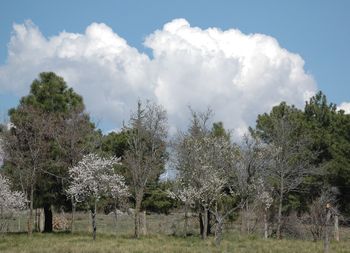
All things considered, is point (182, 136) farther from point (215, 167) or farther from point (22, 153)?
point (22, 153)

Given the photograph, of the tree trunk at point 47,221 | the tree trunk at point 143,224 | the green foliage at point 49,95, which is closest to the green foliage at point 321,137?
the tree trunk at point 143,224

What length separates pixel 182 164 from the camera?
36312 mm

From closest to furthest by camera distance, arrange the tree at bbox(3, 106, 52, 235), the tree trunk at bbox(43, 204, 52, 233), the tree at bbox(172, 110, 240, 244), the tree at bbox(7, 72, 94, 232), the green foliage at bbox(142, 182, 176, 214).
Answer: the tree at bbox(172, 110, 240, 244)
the tree at bbox(3, 106, 52, 235)
the tree at bbox(7, 72, 94, 232)
the tree trunk at bbox(43, 204, 52, 233)
the green foliage at bbox(142, 182, 176, 214)

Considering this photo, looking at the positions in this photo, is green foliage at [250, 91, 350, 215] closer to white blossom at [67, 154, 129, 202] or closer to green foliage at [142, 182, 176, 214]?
green foliage at [142, 182, 176, 214]

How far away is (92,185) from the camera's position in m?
31.5

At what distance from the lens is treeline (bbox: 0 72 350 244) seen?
1259 inches

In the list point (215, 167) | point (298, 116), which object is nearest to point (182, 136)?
point (215, 167)

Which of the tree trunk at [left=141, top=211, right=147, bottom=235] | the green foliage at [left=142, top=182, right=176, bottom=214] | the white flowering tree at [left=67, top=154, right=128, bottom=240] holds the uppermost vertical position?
the white flowering tree at [left=67, top=154, right=128, bottom=240]

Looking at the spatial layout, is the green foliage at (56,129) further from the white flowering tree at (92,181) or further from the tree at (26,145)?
the white flowering tree at (92,181)

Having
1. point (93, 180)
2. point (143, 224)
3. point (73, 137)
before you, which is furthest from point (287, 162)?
point (73, 137)

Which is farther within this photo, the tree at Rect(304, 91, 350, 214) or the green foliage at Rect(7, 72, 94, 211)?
the tree at Rect(304, 91, 350, 214)

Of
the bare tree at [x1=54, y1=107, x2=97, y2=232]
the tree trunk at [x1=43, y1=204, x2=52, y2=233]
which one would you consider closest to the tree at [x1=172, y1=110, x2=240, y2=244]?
the bare tree at [x1=54, y1=107, x2=97, y2=232]

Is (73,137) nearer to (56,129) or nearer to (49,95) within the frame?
(56,129)

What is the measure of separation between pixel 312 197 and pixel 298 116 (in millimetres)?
7491
